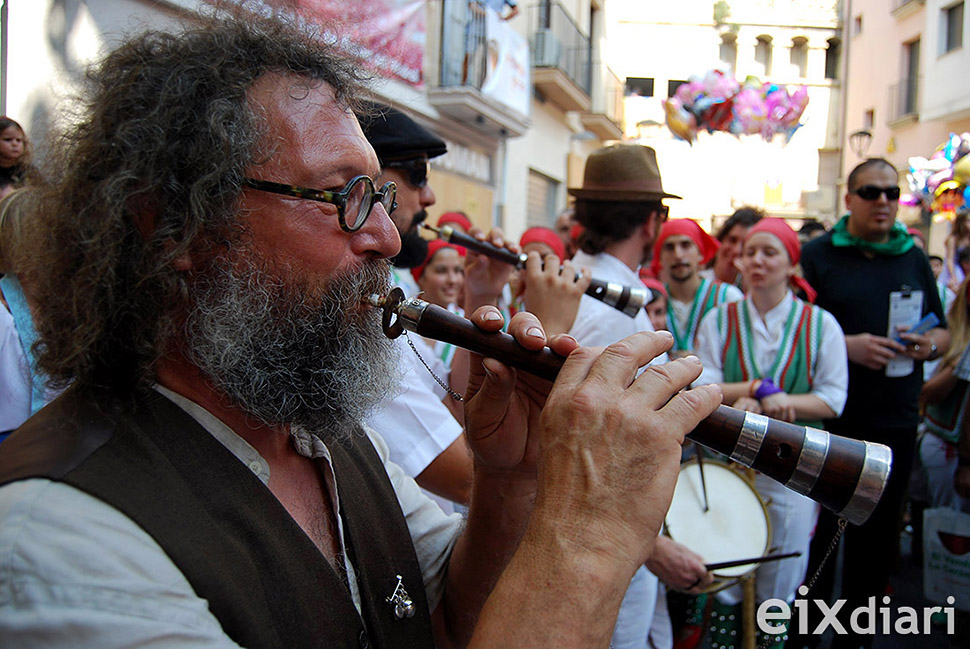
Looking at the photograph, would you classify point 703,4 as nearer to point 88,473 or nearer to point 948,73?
point 948,73

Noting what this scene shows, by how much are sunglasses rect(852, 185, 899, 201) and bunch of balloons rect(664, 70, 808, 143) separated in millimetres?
8811

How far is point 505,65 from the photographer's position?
494 inches

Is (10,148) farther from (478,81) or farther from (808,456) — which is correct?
(478,81)

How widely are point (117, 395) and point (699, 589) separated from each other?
8.03 feet

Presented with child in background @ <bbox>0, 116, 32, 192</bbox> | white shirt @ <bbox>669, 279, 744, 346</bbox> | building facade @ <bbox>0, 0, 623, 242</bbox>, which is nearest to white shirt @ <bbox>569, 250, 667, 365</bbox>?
building facade @ <bbox>0, 0, 623, 242</bbox>

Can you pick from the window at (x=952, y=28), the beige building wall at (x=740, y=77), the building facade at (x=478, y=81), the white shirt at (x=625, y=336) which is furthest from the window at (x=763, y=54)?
the white shirt at (x=625, y=336)

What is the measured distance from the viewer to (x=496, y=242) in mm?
3268

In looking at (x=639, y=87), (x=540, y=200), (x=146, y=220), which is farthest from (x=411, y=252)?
(x=639, y=87)

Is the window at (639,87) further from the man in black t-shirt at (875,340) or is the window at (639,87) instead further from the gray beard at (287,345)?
the gray beard at (287,345)

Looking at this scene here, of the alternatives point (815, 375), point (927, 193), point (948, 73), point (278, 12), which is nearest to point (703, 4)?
point (948, 73)

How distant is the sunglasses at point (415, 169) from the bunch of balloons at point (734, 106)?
1105cm

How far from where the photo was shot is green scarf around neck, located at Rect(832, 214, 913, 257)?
4207 mm

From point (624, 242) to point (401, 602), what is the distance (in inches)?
96.2

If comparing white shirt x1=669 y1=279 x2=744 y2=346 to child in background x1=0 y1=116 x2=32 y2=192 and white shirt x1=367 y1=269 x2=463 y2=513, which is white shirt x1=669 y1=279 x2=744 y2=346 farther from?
child in background x1=0 y1=116 x2=32 y2=192
